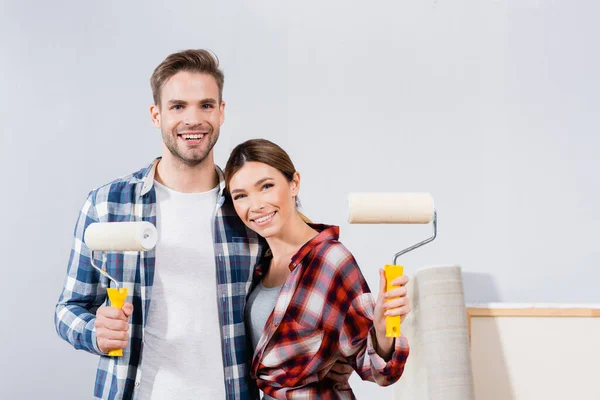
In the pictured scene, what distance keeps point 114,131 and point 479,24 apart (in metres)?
1.69

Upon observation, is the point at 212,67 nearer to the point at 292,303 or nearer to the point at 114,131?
the point at 292,303

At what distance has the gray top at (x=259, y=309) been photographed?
1.81 m

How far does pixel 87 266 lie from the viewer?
1831 mm

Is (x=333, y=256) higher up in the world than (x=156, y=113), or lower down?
lower down

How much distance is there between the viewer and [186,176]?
1.88 m

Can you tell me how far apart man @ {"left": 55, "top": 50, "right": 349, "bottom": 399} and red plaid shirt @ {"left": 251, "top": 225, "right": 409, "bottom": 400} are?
95mm

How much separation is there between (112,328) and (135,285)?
0.19m

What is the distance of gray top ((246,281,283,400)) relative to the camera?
181cm

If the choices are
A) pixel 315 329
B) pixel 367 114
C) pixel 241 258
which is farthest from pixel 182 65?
pixel 367 114

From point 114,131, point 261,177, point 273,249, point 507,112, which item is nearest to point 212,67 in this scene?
point 261,177

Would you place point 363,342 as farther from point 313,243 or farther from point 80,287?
point 80,287

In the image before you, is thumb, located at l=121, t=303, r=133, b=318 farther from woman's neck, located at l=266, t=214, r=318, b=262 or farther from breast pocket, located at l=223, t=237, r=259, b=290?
woman's neck, located at l=266, t=214, r=318, b=262

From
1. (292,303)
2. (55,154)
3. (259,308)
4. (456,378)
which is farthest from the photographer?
(55,154)

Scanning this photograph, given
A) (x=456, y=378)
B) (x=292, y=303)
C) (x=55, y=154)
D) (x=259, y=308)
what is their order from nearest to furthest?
(x=292, y=303)
(x=259, y=308)
(x=456, y=378)
(x=55, y=154)
